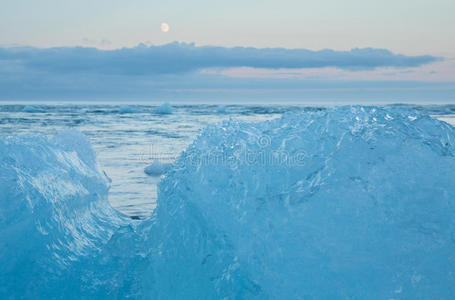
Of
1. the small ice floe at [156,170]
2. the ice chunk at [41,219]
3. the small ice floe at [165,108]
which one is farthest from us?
the small ice floe at [165,108]

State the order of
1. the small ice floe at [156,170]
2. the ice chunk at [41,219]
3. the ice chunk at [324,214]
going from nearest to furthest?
the ice chunk at [324,214]
the ice chunk at [41,219]
the small ice floe at [156,170]

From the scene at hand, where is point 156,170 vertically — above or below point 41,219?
below

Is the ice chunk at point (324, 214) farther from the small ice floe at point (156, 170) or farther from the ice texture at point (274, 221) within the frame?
the small ice floe at point (156, 170)

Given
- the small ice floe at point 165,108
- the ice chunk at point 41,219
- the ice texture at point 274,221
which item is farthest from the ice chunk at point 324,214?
the small ice floe at point 165,108

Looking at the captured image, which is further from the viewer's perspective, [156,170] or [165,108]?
[165,108]

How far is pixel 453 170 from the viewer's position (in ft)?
6.87

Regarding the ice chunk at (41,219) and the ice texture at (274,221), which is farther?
the ice chunk at (41,219)

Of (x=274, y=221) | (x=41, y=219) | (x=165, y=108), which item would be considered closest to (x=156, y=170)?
(x=41, y=219)

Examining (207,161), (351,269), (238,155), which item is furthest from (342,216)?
(207,161)

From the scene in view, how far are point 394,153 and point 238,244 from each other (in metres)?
1.06

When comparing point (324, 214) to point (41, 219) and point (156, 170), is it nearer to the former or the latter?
point (41, 219)

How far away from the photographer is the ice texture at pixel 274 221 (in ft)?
6.53

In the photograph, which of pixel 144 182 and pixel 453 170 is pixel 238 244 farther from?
pixel 144 182

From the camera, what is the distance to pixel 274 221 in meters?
2.16
